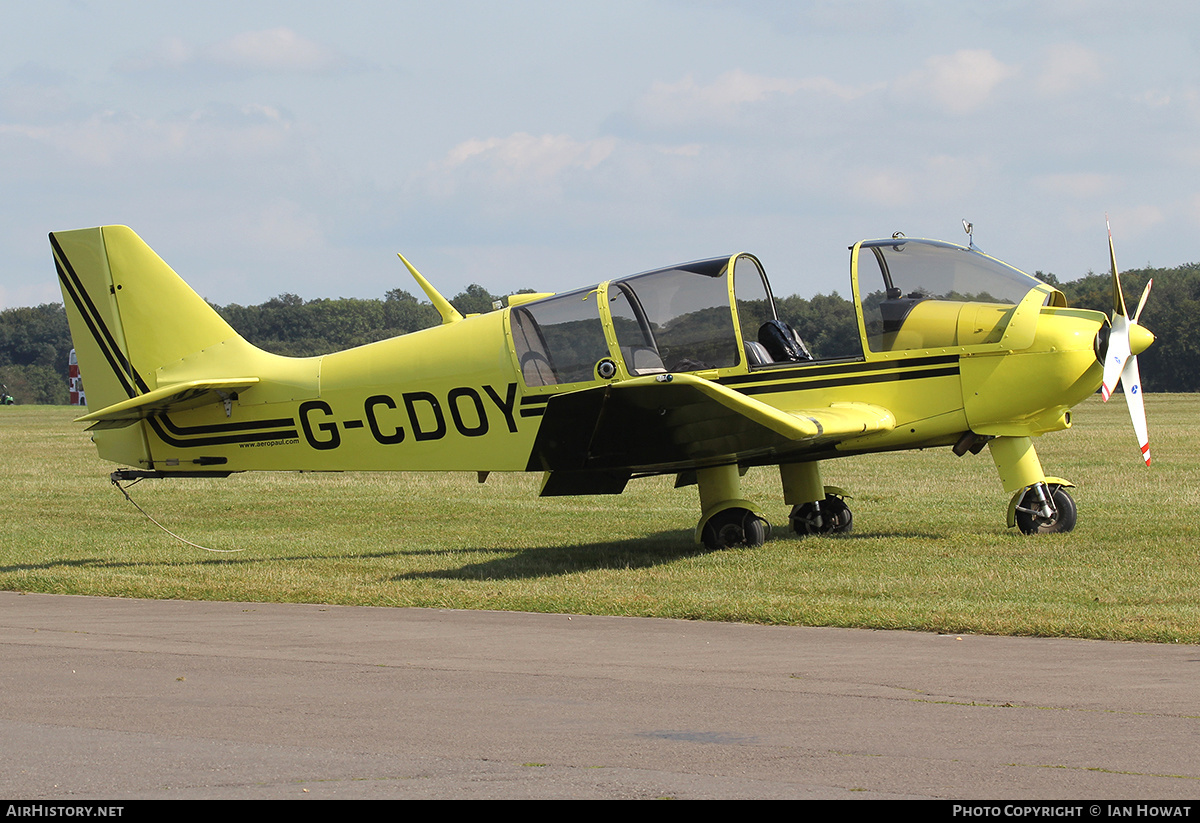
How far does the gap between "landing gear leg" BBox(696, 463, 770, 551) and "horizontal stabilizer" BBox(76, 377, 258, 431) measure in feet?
15.8

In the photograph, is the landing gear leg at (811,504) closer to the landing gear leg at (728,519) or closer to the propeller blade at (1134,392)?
the landing gear leg at (728,519)

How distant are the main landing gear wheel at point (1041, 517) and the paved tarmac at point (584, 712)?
15.2 ft

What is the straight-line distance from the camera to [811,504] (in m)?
13.0

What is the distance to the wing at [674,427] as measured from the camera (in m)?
9.98

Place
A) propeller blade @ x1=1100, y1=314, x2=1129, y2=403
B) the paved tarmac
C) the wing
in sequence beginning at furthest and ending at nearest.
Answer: propeller blade @ x1=1100, y1=314, x2=1129, y2=403 < the wing < the paved tarmac

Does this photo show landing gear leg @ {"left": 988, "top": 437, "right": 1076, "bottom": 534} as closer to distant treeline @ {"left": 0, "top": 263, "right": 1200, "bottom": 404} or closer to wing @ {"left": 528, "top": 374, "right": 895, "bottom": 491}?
wing @ {"left": 528, "top": 374, "right": 895, "bottom": 491}

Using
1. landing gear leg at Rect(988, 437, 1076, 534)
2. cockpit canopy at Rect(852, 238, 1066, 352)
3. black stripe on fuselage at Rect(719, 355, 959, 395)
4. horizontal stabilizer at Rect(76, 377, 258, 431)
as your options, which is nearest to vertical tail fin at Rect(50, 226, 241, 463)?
horizontal stabilizer at Rect(76, 377, 258, 431)

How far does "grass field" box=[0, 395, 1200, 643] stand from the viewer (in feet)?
28.5

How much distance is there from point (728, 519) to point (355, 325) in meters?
95.7

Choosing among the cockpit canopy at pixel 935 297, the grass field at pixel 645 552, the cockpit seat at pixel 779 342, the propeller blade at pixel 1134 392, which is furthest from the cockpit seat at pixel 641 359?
the propeller blade at pixel 1134 392

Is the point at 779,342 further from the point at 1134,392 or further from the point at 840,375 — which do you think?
the point at 1134,392
